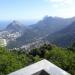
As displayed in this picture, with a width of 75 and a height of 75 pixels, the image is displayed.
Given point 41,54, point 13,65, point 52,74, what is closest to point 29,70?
point 52,74

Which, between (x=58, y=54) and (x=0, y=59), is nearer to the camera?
(x=0, y=59)

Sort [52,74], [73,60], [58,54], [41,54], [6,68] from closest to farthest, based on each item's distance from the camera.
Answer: [52,74]
[6,68]
[73,60]
[58,54]
[41,54]

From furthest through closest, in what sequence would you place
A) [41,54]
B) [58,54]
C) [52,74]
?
[41,54] → [58,54] → [52,74]

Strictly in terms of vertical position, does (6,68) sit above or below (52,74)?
below

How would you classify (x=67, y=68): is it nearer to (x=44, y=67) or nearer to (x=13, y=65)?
(x=13, y=65)

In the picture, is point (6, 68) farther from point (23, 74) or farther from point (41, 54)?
point (41, 54)

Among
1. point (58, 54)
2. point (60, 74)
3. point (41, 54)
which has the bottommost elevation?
point (41, 54)

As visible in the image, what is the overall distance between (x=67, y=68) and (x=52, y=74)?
42.7 ft

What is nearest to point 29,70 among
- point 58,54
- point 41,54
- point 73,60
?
point 73,60

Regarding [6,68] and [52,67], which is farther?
[6,68]

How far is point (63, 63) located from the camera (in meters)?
24.4

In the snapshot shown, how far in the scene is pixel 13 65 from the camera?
21.6 meters

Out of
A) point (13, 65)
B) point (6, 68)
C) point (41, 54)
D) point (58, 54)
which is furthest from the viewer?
point (41, 54)

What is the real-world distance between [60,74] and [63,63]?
14.0 m
